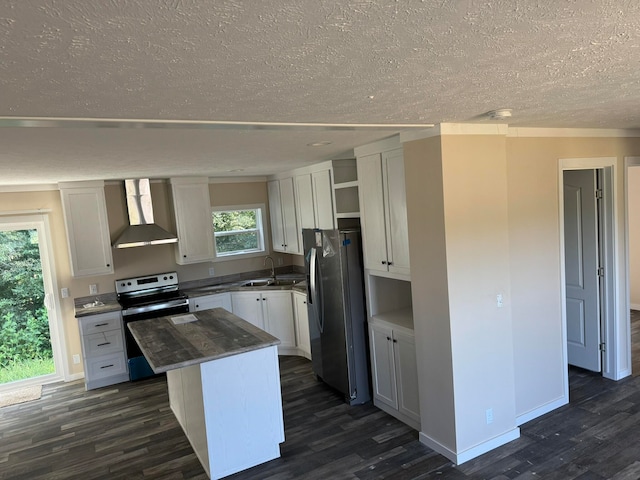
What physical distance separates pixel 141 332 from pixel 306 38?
10.6 ft

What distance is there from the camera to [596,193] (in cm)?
424

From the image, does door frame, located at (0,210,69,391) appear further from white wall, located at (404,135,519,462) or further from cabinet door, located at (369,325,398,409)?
white wall, located at (404,135,519,462)

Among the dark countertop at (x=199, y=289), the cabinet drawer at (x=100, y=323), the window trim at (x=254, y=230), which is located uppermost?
the window trim at (x=254, y=230)

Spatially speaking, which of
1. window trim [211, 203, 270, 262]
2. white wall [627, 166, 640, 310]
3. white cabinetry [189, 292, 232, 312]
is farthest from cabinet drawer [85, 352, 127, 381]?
white wall [627, 166, 640, 310]

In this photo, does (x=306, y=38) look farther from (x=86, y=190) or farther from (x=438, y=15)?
(x=86, y=190)

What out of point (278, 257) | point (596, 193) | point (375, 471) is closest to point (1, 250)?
point (278, 257)

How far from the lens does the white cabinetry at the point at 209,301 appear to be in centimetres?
549

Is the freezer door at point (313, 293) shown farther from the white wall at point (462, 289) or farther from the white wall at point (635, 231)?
the white wall at point (635, 231)

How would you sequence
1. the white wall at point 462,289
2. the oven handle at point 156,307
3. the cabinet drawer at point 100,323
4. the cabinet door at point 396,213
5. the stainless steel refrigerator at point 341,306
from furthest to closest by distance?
the oven handle at point 156,307 → the cabinet drawer at point 100,323 → the stainless steel refrigerator at point 341,306 → the cabinet door at point 396,213 → the white wall at point 462,289

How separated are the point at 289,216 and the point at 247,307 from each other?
1297 millimetres

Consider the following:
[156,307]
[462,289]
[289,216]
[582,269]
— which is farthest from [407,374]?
[156,307]

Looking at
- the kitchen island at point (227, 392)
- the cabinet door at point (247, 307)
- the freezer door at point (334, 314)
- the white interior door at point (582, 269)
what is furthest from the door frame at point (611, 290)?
the cabinet door at point (247, 307)

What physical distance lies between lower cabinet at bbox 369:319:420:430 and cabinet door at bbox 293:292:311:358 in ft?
4.76

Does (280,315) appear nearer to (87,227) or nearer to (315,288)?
(315,288)
